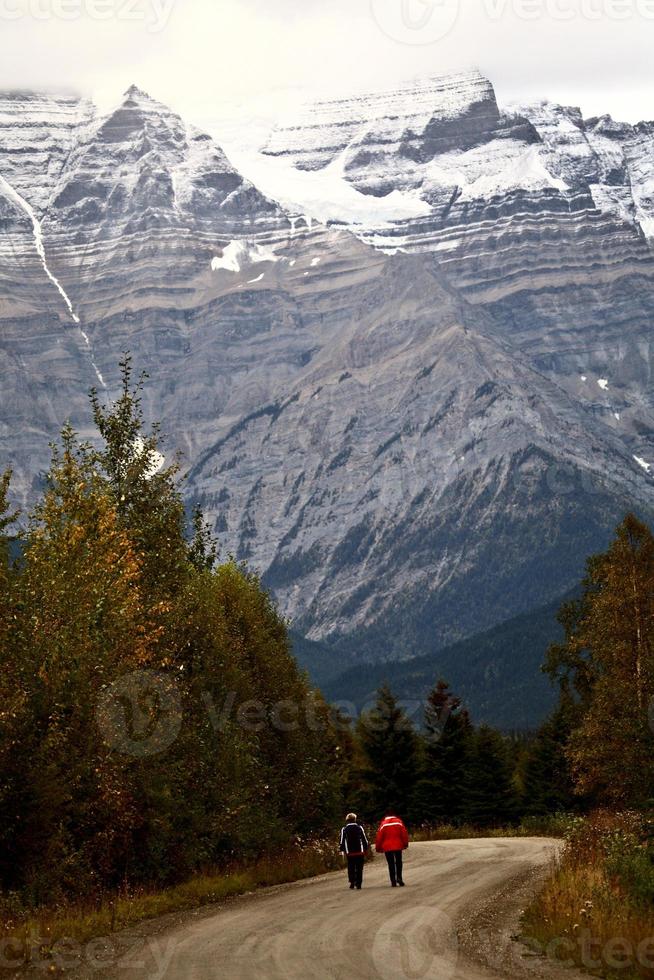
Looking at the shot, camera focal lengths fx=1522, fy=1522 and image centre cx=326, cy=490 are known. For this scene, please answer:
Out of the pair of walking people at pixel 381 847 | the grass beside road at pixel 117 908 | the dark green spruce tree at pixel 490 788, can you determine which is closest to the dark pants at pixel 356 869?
the pair of walking people at pixel 381 847

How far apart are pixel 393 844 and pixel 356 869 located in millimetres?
1329

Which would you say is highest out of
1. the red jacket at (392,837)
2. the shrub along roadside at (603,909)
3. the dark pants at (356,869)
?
the red jacket at (392,837)

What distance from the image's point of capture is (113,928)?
2814cm

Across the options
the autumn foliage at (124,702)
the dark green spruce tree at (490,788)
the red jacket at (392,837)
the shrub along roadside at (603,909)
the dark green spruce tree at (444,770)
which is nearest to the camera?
the shrub along roadside at (603,909)

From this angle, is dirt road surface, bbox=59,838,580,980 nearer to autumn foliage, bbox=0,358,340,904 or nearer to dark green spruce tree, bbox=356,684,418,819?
autumn foliage, bbox=0,358,340,904

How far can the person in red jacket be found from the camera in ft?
123

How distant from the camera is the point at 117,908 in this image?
1180 inches

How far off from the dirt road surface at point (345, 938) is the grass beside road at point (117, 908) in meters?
0.57

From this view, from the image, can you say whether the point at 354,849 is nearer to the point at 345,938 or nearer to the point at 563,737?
the point at 345,938

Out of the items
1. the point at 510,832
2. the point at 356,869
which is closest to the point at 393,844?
the point at 356,869

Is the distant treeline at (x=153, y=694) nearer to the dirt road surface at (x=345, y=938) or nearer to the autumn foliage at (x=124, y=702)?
the autumn foliage at (x=124, y=702)

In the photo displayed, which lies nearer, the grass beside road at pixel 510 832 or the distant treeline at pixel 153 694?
the distant treeline at pixel 153 694

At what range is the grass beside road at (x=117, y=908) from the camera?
25688 millimetres

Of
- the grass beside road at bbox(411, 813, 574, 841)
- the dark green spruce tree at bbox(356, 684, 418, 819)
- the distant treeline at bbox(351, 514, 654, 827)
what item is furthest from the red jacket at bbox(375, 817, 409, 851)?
the dark green spruce tree at bbox(356, 684, 418, 819)
